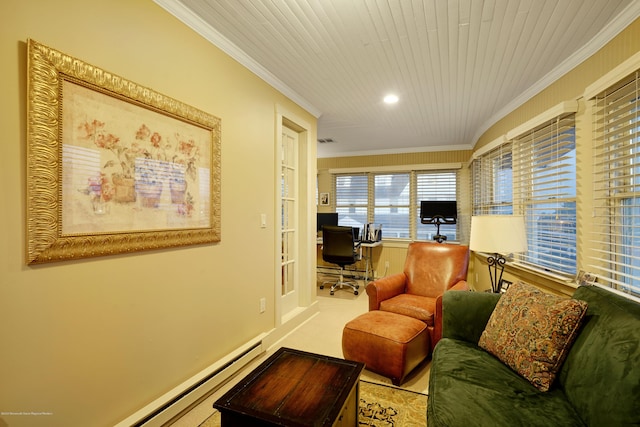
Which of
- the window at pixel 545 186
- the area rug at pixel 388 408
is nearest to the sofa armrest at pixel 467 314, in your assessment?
the area rug at pixel 388 408

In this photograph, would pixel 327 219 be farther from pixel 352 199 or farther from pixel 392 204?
pixel 392 204

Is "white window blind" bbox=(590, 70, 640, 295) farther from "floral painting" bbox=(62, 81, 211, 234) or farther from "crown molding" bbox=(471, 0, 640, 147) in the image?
"floral painting" bbox=(62, 81, 211, 234)

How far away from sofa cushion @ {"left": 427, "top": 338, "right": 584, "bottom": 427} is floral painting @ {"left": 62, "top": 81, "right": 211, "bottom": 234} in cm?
171

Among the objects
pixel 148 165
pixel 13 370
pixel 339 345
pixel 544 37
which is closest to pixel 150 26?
pixel 148 165

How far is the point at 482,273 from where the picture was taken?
4156mm

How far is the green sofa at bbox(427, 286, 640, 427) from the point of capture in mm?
1037

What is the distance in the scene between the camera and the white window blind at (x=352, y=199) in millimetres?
6036

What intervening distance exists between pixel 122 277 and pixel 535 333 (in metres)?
2.12

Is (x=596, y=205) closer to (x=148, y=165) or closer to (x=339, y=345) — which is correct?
(x=339, y=345)

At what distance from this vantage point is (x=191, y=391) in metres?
1.81

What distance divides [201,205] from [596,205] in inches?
112

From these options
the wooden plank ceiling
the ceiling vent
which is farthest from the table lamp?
the ceiling vent

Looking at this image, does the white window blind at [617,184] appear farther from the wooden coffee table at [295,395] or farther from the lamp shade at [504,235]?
the wooden coffee table at [295,395]

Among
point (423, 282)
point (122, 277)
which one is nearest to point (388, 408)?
point (423, 282)
